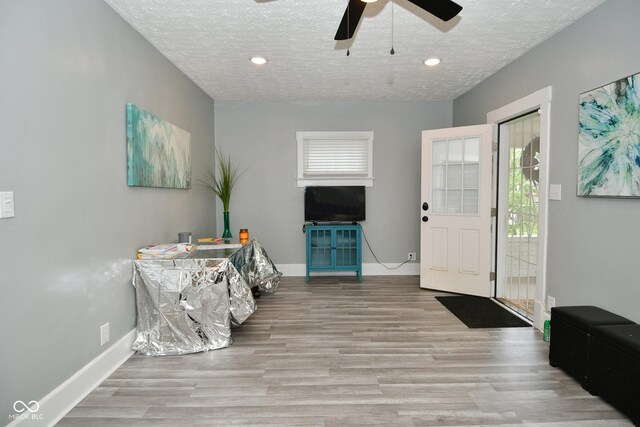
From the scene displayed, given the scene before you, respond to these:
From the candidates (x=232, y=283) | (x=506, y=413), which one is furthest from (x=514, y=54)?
(x=232, y=283)

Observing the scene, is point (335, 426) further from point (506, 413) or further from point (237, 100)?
point (237, 100)

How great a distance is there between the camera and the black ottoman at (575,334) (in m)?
2.17

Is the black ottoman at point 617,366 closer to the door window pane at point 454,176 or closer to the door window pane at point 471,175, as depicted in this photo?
the door window pane at point 471,175

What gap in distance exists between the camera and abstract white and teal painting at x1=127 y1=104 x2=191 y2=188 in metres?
2.67

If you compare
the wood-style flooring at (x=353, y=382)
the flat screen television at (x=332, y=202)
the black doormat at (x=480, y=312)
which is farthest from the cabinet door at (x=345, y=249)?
the wood-style flooring at (x=353, y=382)

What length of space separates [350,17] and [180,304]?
7.53 ft

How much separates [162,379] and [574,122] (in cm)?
353

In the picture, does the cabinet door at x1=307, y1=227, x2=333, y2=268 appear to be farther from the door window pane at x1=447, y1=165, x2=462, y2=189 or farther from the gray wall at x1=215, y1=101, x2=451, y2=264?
the door window pane at x1=447, y1=165, x2=462, y2=189

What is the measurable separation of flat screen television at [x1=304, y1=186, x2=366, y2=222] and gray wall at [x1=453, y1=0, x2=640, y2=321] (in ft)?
7.83

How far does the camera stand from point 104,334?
2373 mm

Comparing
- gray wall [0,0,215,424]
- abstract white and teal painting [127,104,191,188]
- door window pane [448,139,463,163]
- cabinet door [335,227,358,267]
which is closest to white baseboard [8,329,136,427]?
gray wall [0,0,215,424]

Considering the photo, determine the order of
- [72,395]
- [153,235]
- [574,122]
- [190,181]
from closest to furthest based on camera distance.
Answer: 1. [72,395]
2. [574,122]
3. [153,235]
4. [190,181]

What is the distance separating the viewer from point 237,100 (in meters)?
4.97

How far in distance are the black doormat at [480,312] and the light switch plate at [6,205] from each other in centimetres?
338
